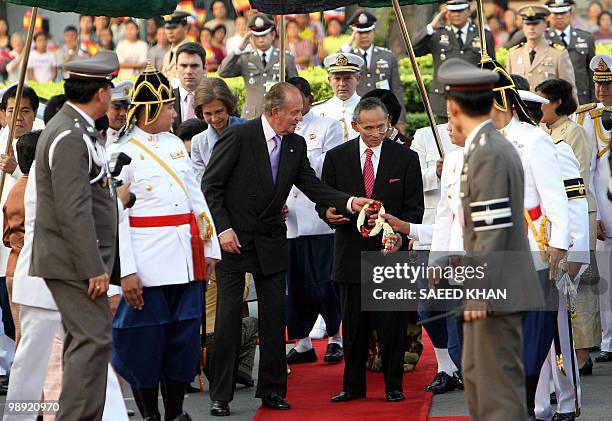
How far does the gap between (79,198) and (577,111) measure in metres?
4.77

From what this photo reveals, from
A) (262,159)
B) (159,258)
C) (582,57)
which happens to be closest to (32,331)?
(159,258)

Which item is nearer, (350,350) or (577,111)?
(350,350)

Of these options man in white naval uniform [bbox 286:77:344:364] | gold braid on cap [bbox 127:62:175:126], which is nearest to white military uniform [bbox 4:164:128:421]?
gold braid on cap [bbox 127:62:175:126]

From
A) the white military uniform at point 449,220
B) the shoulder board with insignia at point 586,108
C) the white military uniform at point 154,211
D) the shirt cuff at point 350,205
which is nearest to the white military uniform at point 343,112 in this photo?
the shoulder board with insignia at point 586,108

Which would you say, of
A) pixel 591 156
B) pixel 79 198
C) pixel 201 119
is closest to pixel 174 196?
pixel 79 198

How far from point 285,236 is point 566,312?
79.2 inches

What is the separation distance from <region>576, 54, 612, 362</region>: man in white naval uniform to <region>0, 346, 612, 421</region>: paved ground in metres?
0.66

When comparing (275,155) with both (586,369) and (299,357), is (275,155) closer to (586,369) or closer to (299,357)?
(299,357)

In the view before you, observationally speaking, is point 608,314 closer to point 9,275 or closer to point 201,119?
point 201,119

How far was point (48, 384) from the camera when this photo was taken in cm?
790

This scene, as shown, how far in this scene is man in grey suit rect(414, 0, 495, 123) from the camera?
16.1 metres

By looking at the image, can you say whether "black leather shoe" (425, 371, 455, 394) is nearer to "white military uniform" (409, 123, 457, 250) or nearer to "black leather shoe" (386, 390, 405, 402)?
"black leather shoe" (386, 390, 405, 402)

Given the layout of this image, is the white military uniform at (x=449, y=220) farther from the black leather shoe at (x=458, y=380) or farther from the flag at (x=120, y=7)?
the flag at (x=120, y=7)

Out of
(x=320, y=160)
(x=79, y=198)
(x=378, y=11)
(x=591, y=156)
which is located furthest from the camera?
(x=378, y=11)
